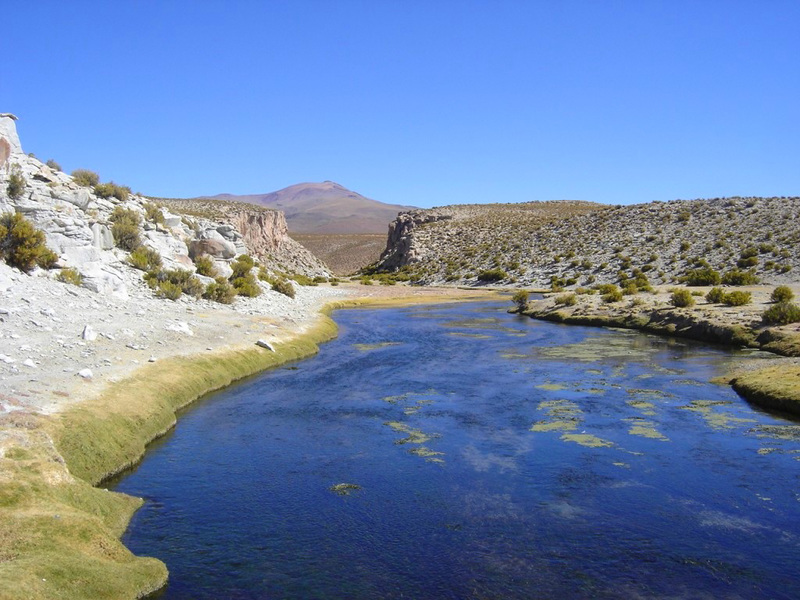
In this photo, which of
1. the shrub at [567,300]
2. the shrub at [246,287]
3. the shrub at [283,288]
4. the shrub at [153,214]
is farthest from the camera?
the shrub at [283,288]

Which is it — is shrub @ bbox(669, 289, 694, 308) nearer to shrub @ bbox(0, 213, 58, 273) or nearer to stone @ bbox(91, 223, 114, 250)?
stone @ bbox(91, 223, 114, 250)

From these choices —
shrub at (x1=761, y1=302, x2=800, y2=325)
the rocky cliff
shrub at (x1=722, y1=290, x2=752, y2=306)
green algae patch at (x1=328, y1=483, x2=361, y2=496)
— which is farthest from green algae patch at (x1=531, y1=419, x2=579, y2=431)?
shrub at (x1=722, y1=290, x2=752, y2=306)

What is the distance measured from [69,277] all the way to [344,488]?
1764 cm

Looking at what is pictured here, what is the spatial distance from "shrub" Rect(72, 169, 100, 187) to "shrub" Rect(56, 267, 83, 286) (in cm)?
1404

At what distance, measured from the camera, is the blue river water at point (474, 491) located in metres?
9.18

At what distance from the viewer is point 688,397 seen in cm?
1908

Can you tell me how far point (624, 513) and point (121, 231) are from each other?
95.0 feet

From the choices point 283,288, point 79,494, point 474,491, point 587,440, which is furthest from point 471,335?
point 79,494

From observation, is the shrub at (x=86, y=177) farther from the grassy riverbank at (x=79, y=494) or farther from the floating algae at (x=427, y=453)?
the floating algae at (x=427, y=453)

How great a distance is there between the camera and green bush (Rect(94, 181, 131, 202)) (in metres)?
37.3

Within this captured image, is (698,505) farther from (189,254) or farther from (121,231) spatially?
(189,254)

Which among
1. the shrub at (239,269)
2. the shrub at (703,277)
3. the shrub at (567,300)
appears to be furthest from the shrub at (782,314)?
the shrub at (239,269)

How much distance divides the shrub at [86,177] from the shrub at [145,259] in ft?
25.8

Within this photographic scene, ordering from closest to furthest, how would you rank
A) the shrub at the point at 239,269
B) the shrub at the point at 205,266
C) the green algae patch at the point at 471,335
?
the green algae patch at the point at 471,335 → the shrub at the point at 205,266 → the shrub at the point at 239,269
